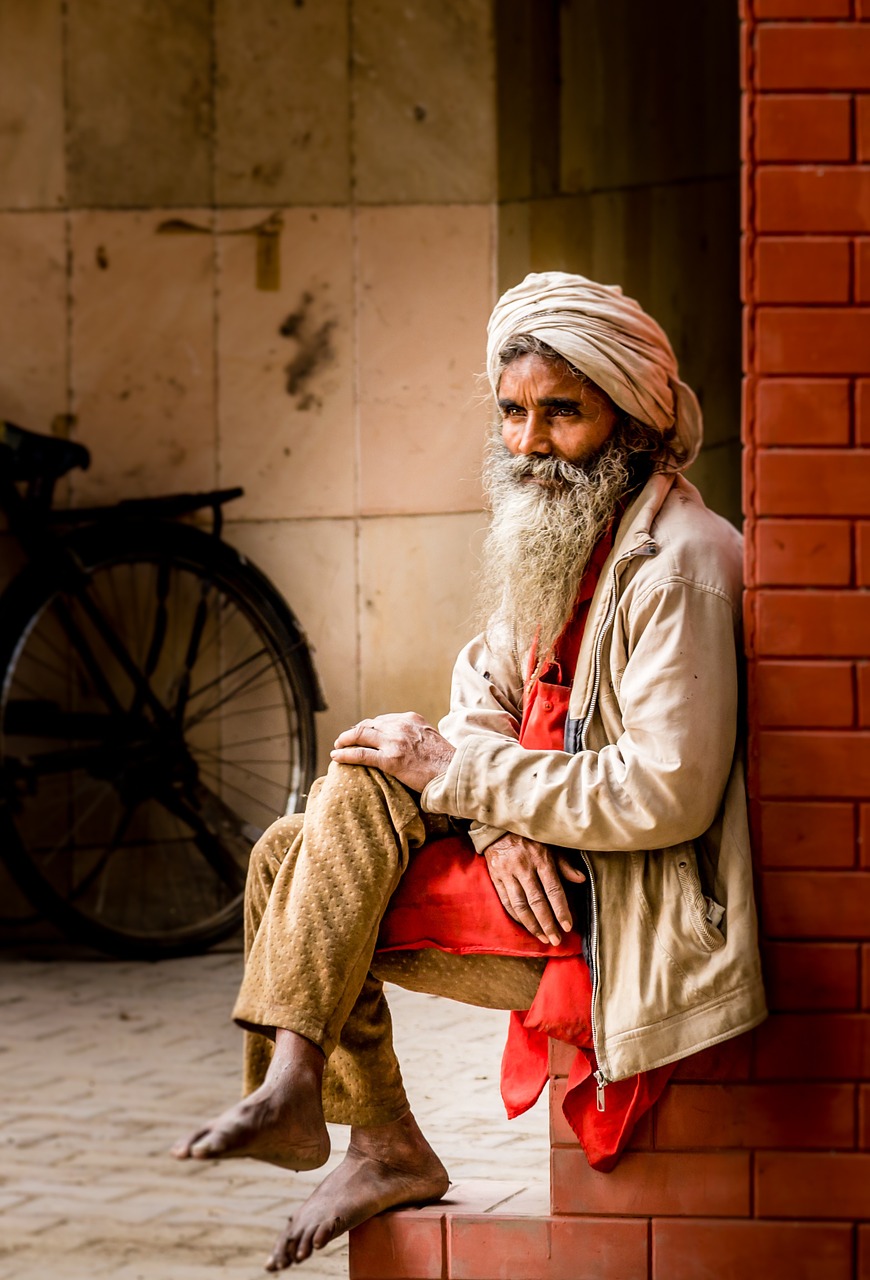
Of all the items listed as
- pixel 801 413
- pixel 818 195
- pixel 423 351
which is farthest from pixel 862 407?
pixel 423 351

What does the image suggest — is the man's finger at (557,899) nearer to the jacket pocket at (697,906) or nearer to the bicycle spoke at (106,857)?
the jacket pocket at (697,906)

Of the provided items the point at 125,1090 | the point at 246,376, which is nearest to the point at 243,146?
the point at 246,376

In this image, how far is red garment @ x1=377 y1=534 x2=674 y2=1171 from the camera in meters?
2.59

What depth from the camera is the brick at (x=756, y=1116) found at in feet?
8.52

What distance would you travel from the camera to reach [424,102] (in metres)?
6.17

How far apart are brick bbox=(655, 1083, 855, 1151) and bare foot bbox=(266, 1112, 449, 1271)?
0.44 m

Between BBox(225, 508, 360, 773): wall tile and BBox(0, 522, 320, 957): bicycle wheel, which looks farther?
BBox(225, 508, 360, 773): wall tile

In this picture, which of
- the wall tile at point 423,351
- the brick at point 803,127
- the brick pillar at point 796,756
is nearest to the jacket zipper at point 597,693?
the brick pillar at point 796,756

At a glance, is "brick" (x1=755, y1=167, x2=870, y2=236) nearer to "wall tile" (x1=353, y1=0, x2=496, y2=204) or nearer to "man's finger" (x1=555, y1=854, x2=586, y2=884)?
"man's finger" (x1=555, y1=854, x2=586, y2=884)

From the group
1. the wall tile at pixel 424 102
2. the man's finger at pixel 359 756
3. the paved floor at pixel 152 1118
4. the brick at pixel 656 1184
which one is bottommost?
the paved floor at pixel 152 1118

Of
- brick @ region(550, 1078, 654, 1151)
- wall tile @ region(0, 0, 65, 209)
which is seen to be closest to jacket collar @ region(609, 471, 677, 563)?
brick @ region(550, 1078, 654, 1151)

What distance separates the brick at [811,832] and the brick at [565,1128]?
1.55 feet

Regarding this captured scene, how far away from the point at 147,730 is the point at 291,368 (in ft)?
4.71

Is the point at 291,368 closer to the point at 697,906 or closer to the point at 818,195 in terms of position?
the point at 818,195
